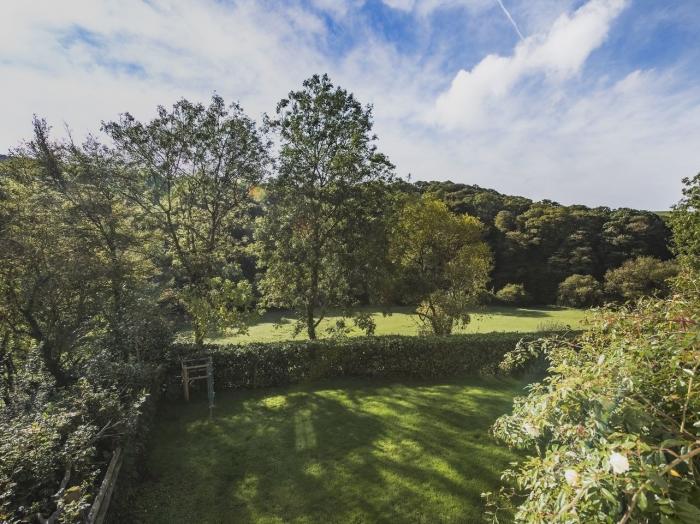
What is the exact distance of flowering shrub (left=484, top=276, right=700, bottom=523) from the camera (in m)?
1.97

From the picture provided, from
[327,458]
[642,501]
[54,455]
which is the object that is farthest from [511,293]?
[642,501]

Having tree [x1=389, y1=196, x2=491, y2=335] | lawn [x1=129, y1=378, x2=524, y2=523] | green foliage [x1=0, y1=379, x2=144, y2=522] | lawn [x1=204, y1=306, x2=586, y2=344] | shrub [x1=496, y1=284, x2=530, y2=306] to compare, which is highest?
tree [x1=389, y1=196, x2=491, y2=335]

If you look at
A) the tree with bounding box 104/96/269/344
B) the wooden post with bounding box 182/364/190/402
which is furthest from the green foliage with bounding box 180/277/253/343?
the wooden post with bounding box 182/364/190/402

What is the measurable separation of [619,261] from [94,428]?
44.2m

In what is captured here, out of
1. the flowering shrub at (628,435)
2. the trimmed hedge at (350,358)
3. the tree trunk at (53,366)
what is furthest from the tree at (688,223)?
the tree trunk at (53,366)

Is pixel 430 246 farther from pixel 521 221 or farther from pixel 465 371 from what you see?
pixel 521 221

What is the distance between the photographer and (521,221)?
42.8m

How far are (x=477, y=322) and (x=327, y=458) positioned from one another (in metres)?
23.0

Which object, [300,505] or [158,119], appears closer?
[300,505]

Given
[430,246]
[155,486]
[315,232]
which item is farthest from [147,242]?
[430,246]

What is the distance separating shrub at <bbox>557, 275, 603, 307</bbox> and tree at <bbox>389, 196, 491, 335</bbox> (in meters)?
18.8

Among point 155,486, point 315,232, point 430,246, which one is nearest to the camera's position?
point 155,486

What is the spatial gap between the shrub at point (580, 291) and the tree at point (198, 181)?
3050cm

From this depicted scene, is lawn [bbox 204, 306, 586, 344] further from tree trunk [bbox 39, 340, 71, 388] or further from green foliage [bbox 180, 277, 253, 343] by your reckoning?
tree trunk [bbox 39, 340, 71, 388]
